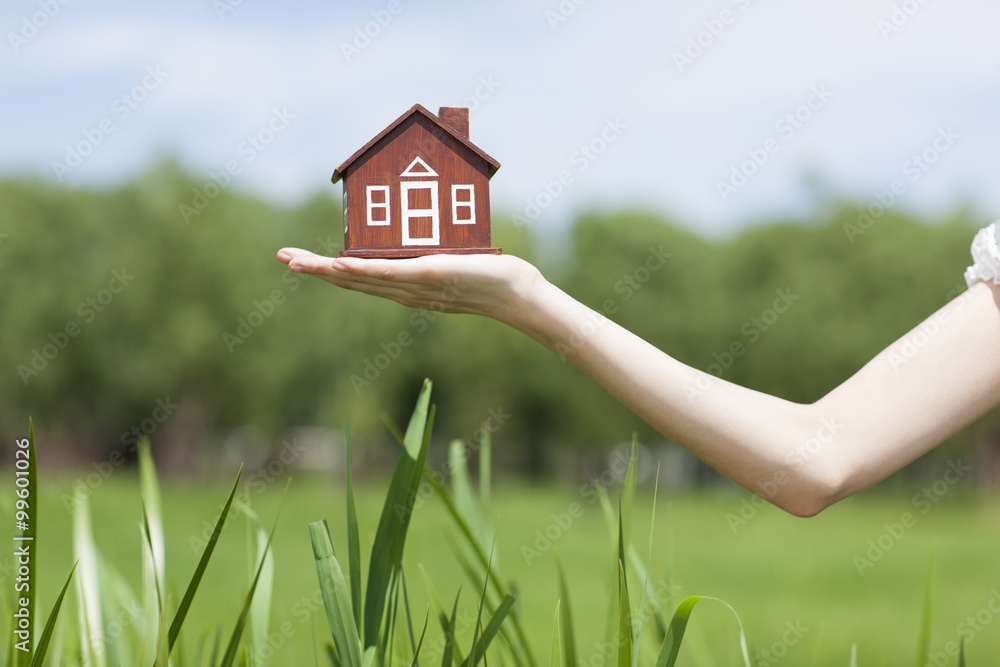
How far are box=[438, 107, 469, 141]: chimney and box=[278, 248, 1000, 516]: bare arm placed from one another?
21.2 inches

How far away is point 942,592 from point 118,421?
54.3 feet

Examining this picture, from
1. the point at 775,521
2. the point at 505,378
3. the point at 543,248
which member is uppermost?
the point at 543,248

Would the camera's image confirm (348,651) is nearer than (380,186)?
Yes

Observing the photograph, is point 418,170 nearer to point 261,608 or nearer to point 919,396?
point 261,608

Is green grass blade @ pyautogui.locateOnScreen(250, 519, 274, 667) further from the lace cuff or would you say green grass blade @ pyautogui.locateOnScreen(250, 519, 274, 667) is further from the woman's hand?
the lace cuff

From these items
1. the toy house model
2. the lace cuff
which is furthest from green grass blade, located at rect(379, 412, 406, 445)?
the lace cuff

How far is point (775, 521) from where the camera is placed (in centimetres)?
1412

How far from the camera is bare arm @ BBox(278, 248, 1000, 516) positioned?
4.85 ft

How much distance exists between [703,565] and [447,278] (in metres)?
8.56

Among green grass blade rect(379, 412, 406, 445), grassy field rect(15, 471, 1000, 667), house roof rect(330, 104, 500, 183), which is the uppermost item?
house roof rect(330, 104, 500, 183)

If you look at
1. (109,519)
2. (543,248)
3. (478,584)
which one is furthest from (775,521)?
(478,584)

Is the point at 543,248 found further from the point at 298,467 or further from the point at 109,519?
the point at 298,467

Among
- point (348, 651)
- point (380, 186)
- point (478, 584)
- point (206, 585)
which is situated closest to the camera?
point (348, 651)

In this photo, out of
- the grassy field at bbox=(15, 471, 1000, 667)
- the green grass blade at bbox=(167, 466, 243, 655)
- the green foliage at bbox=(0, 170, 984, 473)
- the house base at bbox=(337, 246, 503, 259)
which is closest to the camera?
the green grass blade at bbox=(167, 466, 243, 655)
